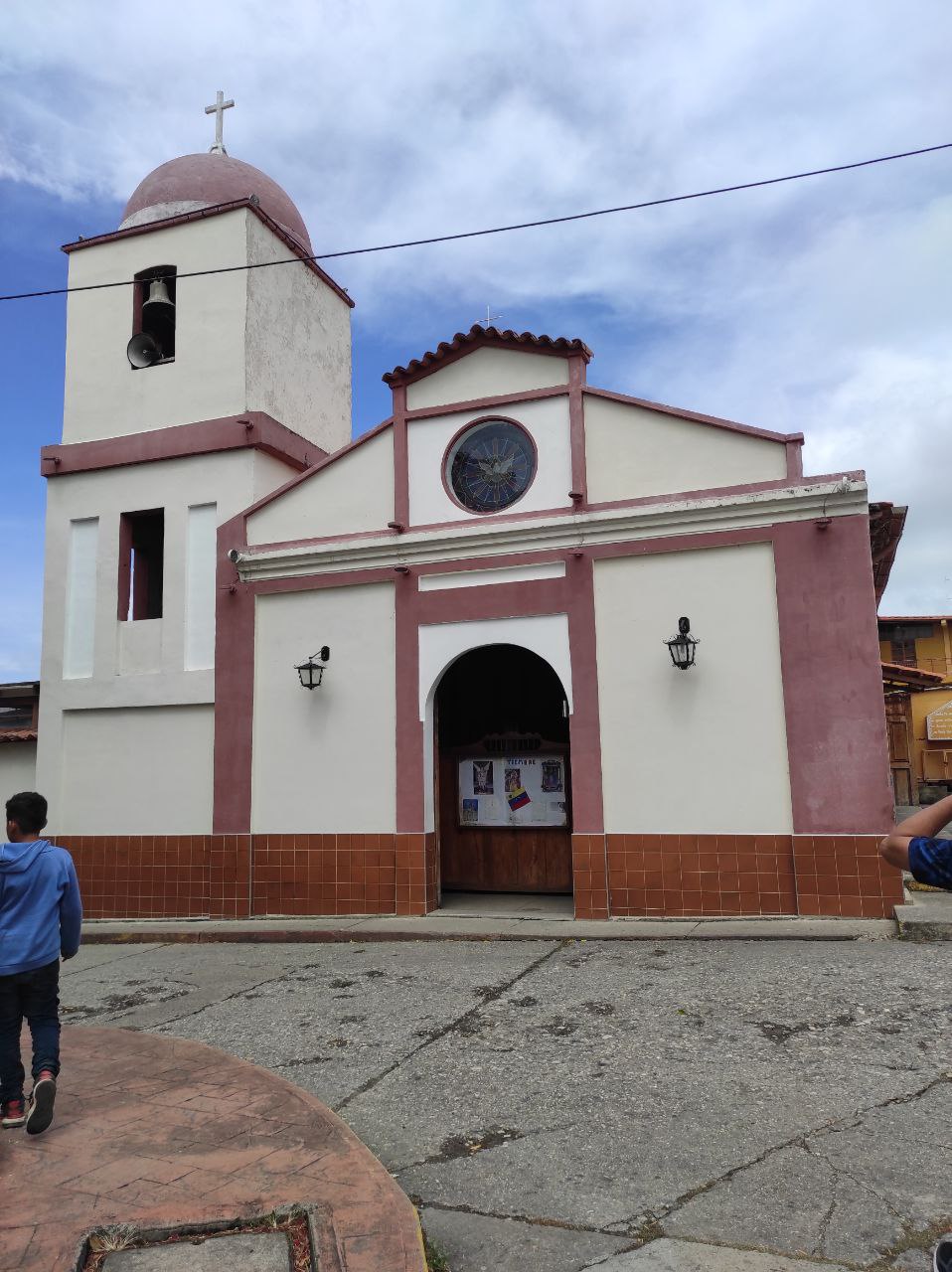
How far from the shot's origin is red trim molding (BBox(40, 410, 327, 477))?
11867 mm

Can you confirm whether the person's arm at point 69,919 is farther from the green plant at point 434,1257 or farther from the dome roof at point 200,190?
the dome roof at point 200,190

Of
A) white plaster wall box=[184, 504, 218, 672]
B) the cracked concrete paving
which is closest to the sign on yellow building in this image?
the cracked concrete paving

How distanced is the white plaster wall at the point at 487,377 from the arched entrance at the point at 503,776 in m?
Result: 2.99

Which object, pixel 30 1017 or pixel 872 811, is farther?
pixel 872 811

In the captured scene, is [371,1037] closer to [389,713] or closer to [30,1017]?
[30,1017]

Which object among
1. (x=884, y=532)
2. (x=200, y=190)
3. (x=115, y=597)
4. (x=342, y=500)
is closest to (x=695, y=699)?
(x=884, y=532)

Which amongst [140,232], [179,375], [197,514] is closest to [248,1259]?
[197,514]

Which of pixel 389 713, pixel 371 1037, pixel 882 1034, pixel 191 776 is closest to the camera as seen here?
pixel 882 1034

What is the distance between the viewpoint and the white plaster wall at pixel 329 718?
10.6 m

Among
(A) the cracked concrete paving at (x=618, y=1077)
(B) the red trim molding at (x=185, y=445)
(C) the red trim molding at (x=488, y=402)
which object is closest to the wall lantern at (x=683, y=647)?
(A) the cracked concrete paving at (x=618, y=1077)

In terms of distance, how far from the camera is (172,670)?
11711 millimetres

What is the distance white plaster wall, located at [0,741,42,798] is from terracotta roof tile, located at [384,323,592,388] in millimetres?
6975

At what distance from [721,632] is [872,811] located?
217 cm

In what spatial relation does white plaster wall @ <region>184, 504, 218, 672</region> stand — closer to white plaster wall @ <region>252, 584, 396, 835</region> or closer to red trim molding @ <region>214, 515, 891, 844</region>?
red trim molding @ <region>214, 515, 891, 844</region>
